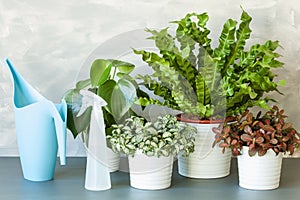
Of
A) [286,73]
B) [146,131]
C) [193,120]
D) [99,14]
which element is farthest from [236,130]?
[99,14]

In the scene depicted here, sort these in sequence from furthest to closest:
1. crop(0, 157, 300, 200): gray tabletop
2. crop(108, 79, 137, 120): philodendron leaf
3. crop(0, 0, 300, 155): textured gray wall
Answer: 1. crop(0, 0, 300, 155): textured gray wall
2. crop(108, 79, 137, 120): philodendron leaf
3. crop(0, 157, 300, 200): gray tabletop

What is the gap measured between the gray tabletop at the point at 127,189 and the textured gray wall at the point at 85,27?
0.97 ft

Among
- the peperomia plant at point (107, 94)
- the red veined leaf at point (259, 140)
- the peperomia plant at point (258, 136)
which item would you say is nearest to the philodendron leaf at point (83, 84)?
the peperomia plant at point (107, 94)

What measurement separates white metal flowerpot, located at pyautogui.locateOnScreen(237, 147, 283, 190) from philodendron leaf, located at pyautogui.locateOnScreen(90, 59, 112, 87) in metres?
0.39

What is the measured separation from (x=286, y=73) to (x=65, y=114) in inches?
26.5

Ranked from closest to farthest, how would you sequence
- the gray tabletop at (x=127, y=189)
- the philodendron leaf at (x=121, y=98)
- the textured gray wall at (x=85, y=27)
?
the gray tabletop at (x=127, y=189), the philodendron leaf at (x=121, y=98), the textured gray wall at (x=85, y=27)

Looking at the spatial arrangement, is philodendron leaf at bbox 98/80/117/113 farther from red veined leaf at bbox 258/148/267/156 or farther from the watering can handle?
red veined leaf at bbox 258/148/267/156

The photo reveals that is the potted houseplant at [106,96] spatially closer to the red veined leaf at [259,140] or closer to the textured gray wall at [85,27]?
the textured gray wall at [85,27]

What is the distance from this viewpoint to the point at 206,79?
4.86 ft

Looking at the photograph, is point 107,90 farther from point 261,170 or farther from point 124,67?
point 261,170

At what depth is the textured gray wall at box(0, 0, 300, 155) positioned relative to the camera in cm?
169

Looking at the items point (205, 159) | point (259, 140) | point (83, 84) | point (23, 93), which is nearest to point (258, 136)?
point (259, 140)

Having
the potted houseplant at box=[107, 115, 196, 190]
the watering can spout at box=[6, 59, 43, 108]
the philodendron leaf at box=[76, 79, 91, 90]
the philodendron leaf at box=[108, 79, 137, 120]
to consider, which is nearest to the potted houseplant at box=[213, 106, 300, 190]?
the potted houseplant at box=[107, 115, 196, 190]

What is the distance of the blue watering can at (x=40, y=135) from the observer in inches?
56.1
